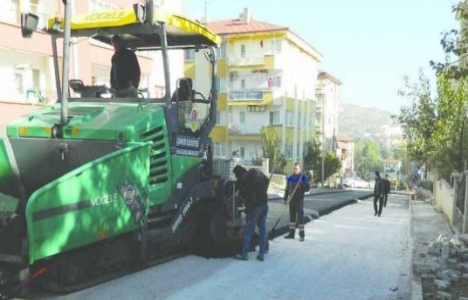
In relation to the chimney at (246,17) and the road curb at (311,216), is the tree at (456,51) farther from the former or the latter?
the chimney at (246,17)

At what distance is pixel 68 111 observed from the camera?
648 centimetres

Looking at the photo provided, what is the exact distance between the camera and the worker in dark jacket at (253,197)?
815 cm

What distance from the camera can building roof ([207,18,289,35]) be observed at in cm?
4344

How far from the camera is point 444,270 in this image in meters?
6.88

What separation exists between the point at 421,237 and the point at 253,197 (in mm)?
4142

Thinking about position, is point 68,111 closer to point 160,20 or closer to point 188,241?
point 160,20

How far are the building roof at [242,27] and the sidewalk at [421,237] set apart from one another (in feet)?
99.9

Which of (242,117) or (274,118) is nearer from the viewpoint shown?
(274,118)

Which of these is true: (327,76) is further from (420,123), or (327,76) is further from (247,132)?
(420,123)

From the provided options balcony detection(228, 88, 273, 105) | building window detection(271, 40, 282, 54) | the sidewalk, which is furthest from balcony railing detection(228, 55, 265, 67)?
the sidewalk

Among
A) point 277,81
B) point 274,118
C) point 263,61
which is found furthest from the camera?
point 274,118

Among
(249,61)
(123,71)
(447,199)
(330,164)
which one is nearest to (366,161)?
(330,164)

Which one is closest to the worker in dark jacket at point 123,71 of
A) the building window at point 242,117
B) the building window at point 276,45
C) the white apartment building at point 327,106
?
the building window at point 276,45

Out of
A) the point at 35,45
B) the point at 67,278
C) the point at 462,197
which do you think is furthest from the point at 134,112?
the point at 35,45
